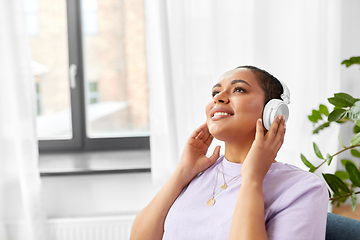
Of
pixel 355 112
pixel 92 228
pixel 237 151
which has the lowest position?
pixel 92 228

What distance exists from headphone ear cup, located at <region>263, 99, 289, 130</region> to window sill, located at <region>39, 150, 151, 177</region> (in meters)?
1.17

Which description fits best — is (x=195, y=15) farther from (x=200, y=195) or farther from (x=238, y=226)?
(x=238, y=226)

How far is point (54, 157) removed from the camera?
2.27 metres

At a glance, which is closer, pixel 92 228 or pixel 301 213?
pixel 301 213

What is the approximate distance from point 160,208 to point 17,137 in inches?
47.8

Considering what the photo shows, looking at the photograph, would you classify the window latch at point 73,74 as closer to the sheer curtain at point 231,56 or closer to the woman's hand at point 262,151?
the sheer curtain at point 231,56

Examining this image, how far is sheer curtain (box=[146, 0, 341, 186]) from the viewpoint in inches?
70.6

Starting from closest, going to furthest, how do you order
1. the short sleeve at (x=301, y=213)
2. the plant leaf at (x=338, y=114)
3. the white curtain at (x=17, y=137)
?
the short sleeve at (x=301, y=213)
the plant leaf at (x=338, y=114)
the white curtain at (x=17, y=137)

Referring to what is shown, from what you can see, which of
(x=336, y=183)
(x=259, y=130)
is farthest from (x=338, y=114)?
(x=259, y=130)

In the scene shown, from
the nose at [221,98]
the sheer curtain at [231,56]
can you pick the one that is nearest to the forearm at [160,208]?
the nose at [221,98]

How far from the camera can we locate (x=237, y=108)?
982mm

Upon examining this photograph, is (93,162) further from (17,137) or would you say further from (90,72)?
(90,72)

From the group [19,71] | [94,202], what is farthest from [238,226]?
[19,71]

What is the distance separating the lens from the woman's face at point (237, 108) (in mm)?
978
